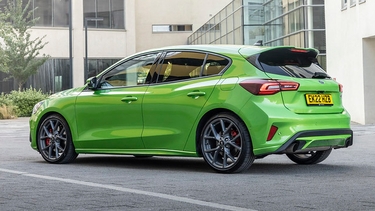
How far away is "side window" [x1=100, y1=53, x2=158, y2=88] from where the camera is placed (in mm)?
10627

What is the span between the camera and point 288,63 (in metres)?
9.77

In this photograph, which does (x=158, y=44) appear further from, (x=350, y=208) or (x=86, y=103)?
(x=350, y=208)

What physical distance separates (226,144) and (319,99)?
1.23 m

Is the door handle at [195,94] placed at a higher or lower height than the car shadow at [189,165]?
higher

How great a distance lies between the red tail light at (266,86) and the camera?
9.28 m

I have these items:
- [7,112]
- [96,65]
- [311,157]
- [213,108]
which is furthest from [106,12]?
[213,108]

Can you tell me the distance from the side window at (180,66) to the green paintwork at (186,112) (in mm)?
98

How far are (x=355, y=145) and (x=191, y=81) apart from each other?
654 centimetres

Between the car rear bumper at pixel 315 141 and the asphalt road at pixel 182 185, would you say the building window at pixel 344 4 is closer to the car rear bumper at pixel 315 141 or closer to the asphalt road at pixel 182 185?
the asphalt road at pixel 182 185

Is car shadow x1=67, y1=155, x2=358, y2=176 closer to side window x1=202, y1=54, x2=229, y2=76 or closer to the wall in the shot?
side window x1=202, y1=54, x2=229, y2=76

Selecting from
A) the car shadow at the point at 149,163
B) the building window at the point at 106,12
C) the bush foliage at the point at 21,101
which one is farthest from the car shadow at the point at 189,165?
the building window at the point at 106,12

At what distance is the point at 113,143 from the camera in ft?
35.3

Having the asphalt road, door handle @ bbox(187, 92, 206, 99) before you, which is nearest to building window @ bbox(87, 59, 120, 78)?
the asphalt road

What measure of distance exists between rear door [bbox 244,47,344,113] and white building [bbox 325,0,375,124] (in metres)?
16.0
